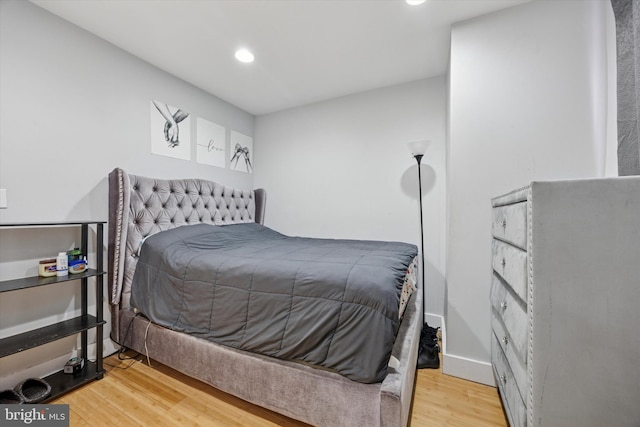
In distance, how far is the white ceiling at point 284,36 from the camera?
1674 mm

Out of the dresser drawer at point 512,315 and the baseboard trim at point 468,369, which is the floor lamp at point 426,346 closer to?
the baseboard trim at point 468,369

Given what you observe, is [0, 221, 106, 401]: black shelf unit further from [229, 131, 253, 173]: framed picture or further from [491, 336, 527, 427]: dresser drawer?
[491, 336, 527, 427]: dresser drawer

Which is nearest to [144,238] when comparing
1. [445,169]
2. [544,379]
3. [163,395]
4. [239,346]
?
[163,395]

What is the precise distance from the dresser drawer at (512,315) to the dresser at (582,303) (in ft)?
0.11

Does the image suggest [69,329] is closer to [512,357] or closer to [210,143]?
[210,143]

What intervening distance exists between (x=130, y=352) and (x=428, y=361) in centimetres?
225

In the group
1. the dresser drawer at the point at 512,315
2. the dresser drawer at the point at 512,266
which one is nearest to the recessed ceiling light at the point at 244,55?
the dresser drawer at the point at 512,266

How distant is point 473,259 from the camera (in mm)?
1759

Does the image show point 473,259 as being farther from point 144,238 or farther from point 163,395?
point 144,238

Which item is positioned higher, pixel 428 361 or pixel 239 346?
pixel 239 346

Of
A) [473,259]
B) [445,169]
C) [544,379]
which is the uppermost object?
[445,169]

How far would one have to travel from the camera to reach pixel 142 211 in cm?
208

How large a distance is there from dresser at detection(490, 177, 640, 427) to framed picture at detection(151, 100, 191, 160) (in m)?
2.67

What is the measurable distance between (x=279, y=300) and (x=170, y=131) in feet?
→ 6.64
